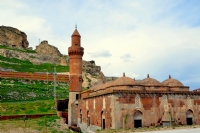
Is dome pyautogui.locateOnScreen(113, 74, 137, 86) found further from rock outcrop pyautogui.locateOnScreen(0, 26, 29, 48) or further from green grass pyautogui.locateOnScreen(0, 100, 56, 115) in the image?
rock outcrop pyautogui.locateOnScreen(0, 26, 29, 48)

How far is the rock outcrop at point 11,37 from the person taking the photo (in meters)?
90.4

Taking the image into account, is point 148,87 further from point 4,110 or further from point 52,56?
point 52,56

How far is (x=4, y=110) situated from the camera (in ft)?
111

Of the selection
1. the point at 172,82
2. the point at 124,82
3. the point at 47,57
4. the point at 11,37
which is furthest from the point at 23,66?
the point at 172,82

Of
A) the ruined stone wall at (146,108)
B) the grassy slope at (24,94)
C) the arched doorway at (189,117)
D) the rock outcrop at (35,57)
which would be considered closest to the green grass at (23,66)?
the grassy slope at (24,94)

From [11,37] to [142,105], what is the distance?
260 ft

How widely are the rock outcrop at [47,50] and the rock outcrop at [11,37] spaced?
767 cm

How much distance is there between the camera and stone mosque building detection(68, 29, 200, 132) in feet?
77.4

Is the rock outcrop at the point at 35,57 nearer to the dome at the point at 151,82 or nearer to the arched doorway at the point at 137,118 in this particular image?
the dome at the point at 151,82

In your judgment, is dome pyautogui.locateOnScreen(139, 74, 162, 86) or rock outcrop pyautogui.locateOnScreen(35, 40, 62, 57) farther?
rock outcrop pyautogui.locateOnScreen(35, 40, 62, 57)

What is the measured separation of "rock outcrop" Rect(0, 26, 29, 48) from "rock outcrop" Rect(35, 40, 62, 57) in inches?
302

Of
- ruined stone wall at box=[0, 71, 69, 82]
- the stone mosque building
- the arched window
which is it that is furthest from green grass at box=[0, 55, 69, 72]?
the arched window

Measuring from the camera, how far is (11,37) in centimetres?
9275

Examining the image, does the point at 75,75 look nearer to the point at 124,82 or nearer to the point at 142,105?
the point at 124,82
